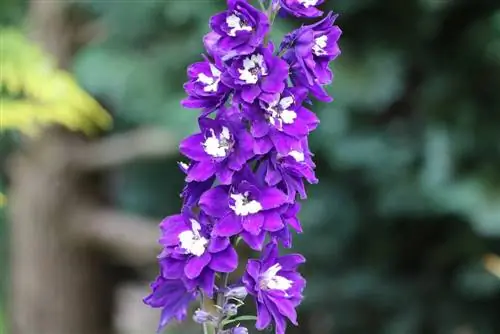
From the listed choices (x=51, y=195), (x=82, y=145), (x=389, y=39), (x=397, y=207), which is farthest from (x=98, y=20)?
(x=397, y=207)

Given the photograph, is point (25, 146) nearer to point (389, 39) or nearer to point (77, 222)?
point (77, 222)

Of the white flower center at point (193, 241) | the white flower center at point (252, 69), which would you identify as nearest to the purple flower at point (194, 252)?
the white flower center at point (193, 241)

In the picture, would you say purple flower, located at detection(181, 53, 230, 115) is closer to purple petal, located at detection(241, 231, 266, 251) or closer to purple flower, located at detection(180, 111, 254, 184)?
purple flower, located at detection(180, 111, 254, 184)

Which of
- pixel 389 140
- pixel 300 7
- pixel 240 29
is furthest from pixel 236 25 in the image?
pixel 389 140

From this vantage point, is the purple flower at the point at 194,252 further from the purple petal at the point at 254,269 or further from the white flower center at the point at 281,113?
the white flower center at the point at 281,113

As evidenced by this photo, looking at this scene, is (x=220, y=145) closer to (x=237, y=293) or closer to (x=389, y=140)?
(x=237, y=293)
